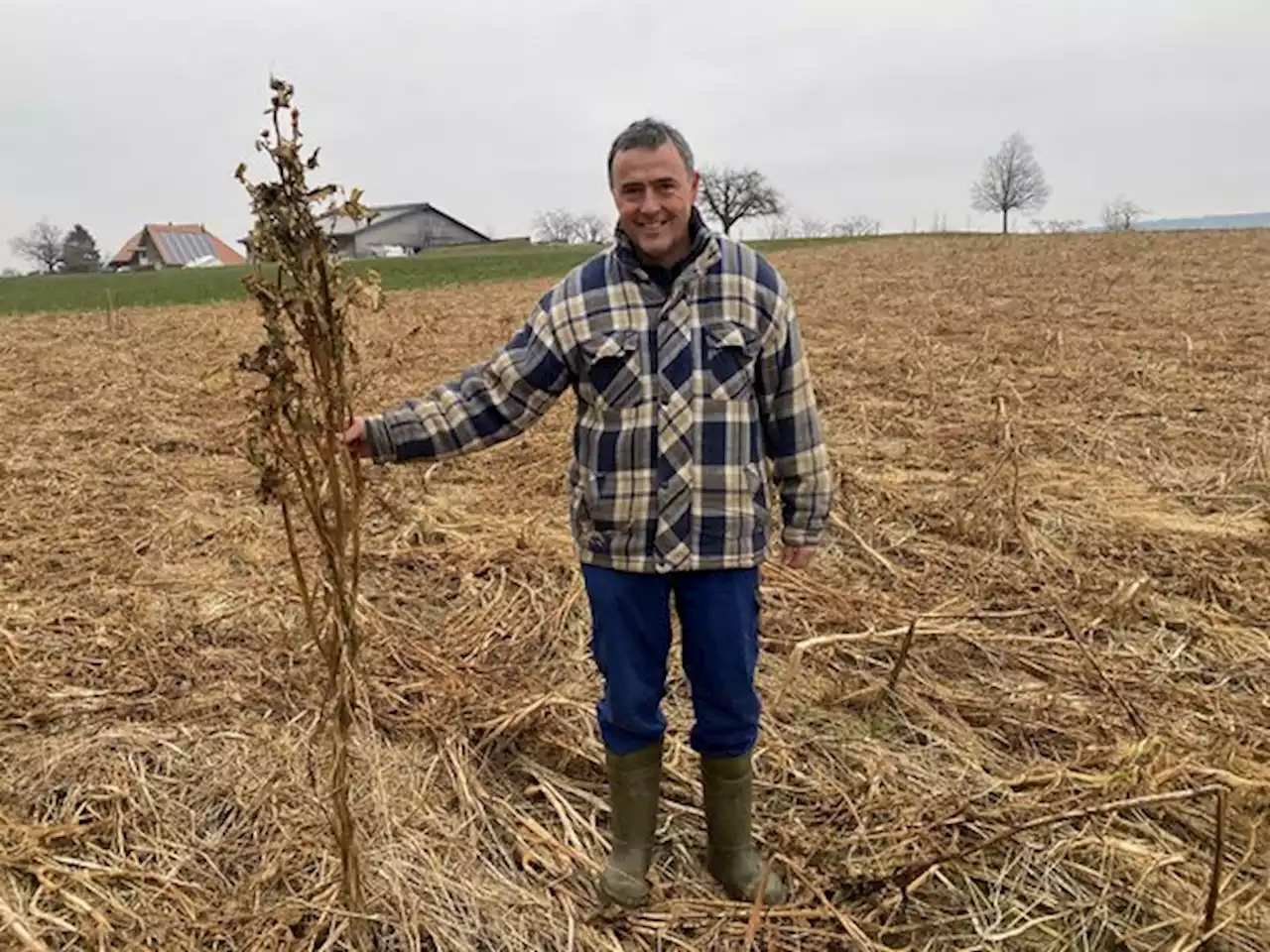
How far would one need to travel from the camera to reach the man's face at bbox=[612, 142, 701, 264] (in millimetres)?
2051

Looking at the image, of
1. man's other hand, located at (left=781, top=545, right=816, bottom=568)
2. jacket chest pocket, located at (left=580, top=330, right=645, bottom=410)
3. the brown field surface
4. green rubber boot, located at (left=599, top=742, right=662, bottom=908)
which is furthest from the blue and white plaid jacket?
the brown field surface

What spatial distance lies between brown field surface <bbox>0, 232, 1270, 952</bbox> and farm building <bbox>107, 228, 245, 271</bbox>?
78.3 m

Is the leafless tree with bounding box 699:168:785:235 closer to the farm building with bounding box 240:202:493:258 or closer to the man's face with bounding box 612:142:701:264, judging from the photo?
the farm building with bounding box 240:202:493:258

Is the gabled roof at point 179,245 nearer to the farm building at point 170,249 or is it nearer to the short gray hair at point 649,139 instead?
the farm building at point 170,249

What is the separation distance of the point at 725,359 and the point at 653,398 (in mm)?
184

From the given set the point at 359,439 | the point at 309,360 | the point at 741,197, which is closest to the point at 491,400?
the point at 359,439

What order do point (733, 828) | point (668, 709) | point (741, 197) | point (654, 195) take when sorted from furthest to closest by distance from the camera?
point (741, 197), point (668, 709), point (733, 828), point (654, 195)

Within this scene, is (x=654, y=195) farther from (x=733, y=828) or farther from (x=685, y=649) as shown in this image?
(x=733, y=828)

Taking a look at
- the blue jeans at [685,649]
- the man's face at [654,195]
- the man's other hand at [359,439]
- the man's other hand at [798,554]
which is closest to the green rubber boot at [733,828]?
the blue jeans at [685,649]

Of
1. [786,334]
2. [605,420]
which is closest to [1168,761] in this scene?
[786,334]

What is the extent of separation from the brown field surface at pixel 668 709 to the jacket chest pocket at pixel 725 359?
1.02 metres

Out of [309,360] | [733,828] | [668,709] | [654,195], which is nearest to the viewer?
[309,360]

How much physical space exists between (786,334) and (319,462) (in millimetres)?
1074

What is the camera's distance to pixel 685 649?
7.54 ft
